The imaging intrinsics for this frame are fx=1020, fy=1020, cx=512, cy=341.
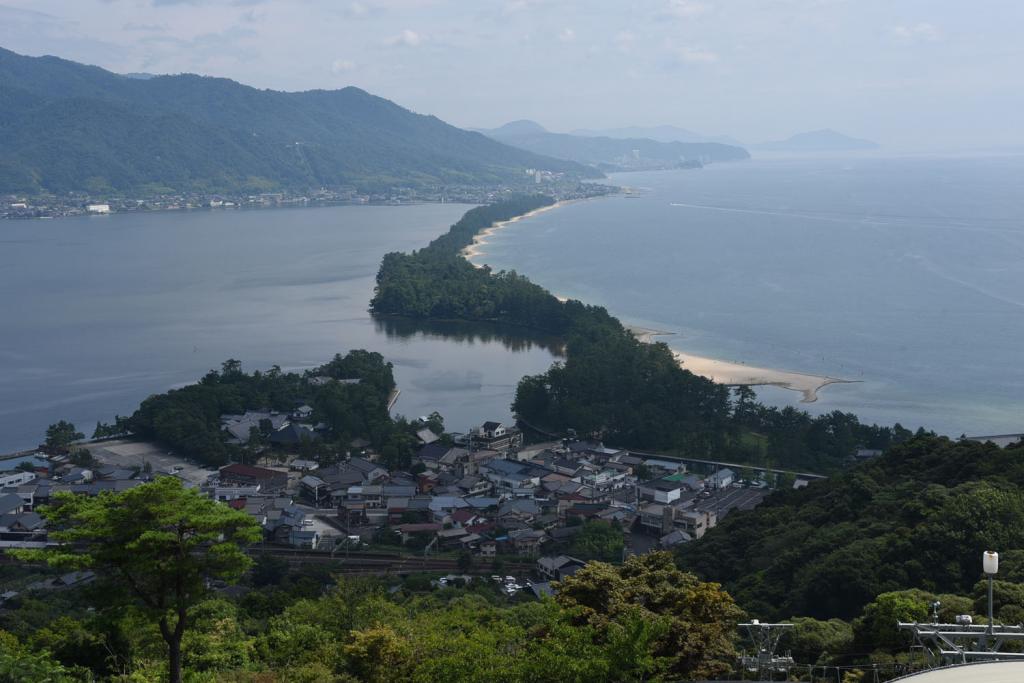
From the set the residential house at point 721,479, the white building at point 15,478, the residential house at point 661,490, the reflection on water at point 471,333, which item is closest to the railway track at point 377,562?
the residential house at point 661,490

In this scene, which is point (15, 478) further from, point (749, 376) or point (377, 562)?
point (749, 376)

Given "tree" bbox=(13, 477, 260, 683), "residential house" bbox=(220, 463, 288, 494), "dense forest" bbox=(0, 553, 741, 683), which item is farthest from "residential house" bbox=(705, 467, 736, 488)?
"tree" bbox=(13, 477, 260, 683)

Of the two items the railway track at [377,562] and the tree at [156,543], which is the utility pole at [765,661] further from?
the railway track at [377,562]

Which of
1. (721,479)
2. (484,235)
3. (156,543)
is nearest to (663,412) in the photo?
(721,479)

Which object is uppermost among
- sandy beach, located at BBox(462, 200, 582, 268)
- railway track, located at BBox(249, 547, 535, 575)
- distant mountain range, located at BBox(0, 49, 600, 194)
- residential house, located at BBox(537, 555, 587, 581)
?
distant mountain range, located at BBox(0, 49, 600, 194)

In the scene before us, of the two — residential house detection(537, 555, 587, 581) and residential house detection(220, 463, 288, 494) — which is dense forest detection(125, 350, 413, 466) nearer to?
residential house detection(220, 463, 288, 494)
